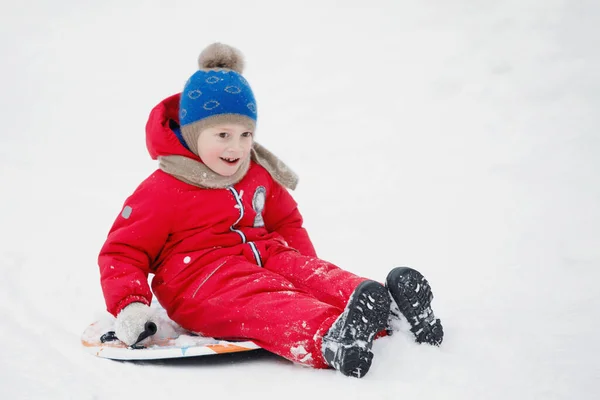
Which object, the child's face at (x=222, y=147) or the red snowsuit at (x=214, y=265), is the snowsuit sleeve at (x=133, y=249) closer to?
the red snowsuit at (x=214, y=265)

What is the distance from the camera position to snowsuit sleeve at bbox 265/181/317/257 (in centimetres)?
285

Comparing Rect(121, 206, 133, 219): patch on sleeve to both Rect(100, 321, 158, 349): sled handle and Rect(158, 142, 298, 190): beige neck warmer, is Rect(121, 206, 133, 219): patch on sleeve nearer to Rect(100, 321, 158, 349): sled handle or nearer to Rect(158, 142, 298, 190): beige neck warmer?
Rect(158, 142, 298, 190): beige neck warmer

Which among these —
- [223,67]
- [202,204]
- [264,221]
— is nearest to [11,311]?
[202,204]

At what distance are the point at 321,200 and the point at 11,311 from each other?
2419 mm

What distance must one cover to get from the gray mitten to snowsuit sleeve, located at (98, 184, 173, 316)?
0.16 feet

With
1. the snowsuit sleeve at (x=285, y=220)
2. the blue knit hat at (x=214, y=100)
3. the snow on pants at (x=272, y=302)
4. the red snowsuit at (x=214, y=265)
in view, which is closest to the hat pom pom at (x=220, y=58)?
the blue knit hat at (x=214, y=100)

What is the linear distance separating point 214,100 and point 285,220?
752 mm

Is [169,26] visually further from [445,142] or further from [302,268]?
[302,268]

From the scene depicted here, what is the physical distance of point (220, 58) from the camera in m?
2.62

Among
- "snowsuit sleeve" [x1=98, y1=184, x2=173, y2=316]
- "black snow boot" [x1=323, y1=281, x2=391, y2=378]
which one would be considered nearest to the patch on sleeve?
"snowsuit sleeve" [x1=98, y1=184, x2=173, y2=316]

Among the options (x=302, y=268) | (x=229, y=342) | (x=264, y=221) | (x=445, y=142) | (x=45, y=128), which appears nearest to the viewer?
(x=229, y=342)

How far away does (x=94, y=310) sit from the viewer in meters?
2.71

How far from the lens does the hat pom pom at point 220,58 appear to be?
2.62m

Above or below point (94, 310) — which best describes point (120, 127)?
above
